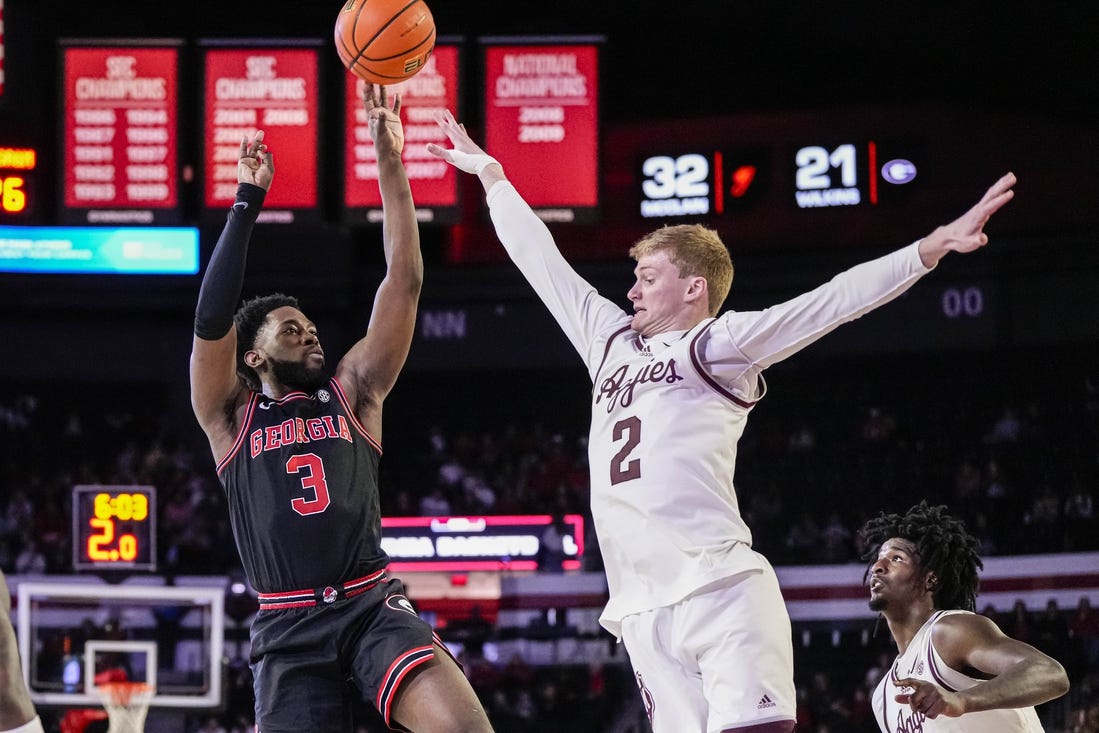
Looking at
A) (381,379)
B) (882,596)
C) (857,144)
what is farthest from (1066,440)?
(381,379)

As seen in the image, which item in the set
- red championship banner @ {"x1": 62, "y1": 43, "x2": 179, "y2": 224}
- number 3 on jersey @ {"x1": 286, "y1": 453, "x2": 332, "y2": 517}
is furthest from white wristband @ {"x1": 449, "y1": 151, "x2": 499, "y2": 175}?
red championship banner @ {"x1": 62, "y1": 43, "x2": 179, "y2": 224}

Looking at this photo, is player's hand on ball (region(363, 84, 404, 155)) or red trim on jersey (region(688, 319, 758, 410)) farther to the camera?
player's hand on ball (region(363, 84, 404, 155))

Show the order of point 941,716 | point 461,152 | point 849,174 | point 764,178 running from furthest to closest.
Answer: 1. point 764,178
2. point 849,174
3. point 461,152
4. point 941,716

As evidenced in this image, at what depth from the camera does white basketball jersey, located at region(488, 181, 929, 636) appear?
4.11 meters

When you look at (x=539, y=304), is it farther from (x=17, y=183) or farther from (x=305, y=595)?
(x=305, y=595)

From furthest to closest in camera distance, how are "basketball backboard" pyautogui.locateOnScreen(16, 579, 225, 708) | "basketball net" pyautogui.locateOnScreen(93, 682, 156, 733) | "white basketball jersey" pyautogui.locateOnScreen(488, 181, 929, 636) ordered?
"basketball backboard" pyautogui.locateOnScreen(16, 579, 225, 708) → "basketball net" pyautogui.locateOnScreen(93, 682, 156, 733) → "white basketball jersey" pyautogui.locateOnScreen(488, 181, 929, 636)

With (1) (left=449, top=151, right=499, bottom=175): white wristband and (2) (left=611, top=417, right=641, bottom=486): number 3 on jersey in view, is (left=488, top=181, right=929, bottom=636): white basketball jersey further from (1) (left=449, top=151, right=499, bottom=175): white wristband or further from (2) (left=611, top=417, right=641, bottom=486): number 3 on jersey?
(1) (left=449, top=151, right=499, bottom=175): white wristband

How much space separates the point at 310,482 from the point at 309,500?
63mm

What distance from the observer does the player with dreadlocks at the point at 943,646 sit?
4.28 m

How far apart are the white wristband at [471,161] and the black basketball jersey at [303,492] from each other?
1.02 metres

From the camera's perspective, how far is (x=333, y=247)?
68.0 feet

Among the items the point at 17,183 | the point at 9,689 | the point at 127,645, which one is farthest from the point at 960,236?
the point at 17,183

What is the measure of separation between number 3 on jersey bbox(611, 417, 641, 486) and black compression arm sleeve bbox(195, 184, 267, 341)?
1313 mm

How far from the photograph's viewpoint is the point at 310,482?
465cm
